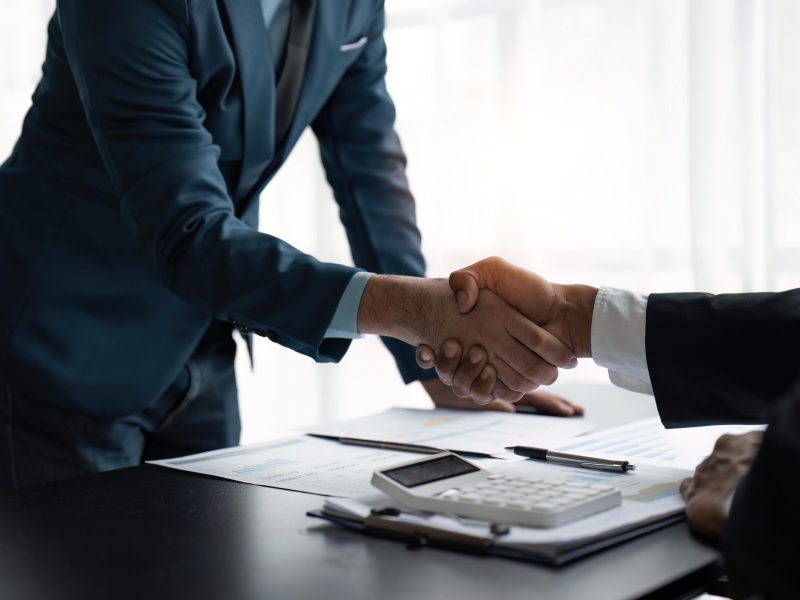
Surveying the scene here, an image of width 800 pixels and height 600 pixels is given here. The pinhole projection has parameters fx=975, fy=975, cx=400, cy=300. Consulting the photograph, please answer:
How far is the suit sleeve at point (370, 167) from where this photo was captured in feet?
5.66

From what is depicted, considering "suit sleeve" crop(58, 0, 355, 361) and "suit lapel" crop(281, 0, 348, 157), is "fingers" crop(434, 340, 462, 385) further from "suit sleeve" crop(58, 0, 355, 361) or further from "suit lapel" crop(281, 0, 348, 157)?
"suit lapel" crop(281, 0, 348, 157)

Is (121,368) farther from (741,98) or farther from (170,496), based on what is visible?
(741,98)

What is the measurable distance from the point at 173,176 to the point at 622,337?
623 millimetres

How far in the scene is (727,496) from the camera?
2.57 feet

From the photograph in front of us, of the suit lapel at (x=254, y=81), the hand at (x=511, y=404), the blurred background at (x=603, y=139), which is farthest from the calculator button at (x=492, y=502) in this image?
the blurred background at (x=603, y=139)

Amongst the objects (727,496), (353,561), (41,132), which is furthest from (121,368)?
(727,496)

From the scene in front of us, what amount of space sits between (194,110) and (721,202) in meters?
1.31

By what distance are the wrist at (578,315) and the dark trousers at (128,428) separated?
0.62m

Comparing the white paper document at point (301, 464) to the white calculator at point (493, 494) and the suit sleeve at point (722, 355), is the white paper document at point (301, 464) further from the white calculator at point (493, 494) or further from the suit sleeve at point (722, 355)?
the suit sleeve at point (722, 355)

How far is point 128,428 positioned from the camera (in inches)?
61.6

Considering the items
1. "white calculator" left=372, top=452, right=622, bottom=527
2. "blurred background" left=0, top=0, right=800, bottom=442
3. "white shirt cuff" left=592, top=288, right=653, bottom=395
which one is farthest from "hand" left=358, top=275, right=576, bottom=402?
"blurred background" left=0, top=0, right=800, bottom=442

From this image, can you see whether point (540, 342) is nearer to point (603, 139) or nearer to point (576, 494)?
point (576, 494)

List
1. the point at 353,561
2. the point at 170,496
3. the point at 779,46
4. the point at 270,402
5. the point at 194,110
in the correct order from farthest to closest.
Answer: the point at 270,402, the point at 779,46, the point at 194,110, the point at 170,496, the point at 353,561

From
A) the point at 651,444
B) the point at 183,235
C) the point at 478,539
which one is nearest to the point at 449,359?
the point at 651,444
